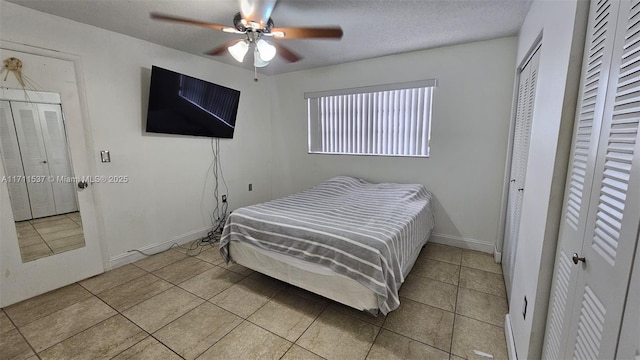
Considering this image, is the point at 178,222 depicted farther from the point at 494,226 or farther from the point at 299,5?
the point at 494,226

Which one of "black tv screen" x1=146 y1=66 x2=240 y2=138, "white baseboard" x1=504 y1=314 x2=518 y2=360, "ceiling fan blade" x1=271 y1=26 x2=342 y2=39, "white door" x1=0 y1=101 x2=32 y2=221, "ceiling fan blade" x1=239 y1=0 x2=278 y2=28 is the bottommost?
"white baseboard" x1=504 y1=314 x2=518 y2=360

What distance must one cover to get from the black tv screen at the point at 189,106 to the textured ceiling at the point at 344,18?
43 cm

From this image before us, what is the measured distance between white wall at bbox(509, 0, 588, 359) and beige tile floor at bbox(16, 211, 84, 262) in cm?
362

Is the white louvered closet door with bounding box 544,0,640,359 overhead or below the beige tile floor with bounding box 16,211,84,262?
overhead

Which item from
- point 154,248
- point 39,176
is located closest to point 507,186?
point 154,248

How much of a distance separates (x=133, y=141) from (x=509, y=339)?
375 centimetres

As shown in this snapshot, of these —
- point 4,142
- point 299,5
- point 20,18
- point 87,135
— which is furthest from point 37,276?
point 299,5

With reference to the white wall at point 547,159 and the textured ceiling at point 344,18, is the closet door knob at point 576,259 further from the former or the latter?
the textured ceiling at point 344,18

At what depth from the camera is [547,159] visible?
1217mm

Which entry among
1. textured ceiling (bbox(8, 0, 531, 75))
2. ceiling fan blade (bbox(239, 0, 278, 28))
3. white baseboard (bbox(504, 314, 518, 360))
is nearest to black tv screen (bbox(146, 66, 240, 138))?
textured ceiling (bbox(8, 0, 531, 75))

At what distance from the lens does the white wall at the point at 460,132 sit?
2.79m

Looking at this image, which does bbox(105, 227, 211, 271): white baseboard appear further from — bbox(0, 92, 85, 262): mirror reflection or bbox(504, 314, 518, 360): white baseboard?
bbox(504, 314, 518, 360): white baseboard

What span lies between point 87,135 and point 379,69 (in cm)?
334

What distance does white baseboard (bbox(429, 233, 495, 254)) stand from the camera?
300 cm
